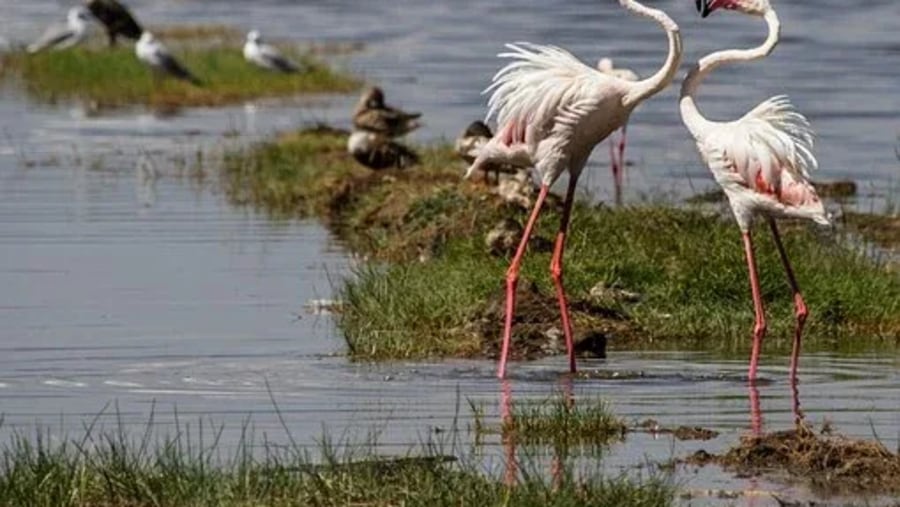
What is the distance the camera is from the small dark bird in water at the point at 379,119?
20359 mm

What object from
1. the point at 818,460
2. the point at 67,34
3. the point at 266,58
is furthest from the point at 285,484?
the point at 67,34

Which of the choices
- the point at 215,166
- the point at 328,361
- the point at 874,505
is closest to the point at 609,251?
the point at 328,361

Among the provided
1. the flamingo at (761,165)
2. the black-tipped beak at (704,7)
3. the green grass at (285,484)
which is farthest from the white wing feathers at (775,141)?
the green grass at (285,484)

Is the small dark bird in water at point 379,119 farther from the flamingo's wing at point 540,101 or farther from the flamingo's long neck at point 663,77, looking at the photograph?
the flamingo's long neck at point 663,77

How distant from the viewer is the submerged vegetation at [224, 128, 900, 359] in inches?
511

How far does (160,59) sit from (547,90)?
18113 mm

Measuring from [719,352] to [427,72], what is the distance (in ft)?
67.6

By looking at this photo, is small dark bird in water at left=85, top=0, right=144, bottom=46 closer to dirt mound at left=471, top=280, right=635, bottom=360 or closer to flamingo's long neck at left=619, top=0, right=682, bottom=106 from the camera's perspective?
dirt mound at left=471, top=280, right=635, bottom=360

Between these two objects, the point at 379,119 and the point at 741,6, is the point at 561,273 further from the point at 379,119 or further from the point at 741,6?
the point at 379,119

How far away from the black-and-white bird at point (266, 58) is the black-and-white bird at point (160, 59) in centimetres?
117

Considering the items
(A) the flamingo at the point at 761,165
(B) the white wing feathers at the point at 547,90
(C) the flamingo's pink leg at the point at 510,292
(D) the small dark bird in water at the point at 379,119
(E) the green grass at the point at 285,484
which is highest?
(B) the white wing feathers at the point at 547,90

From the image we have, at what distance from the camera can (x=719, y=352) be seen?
41.7ft

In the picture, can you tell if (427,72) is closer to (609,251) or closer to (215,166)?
(215,166)

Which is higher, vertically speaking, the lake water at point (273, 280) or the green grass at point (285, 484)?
the green grass at point (285, 484)
